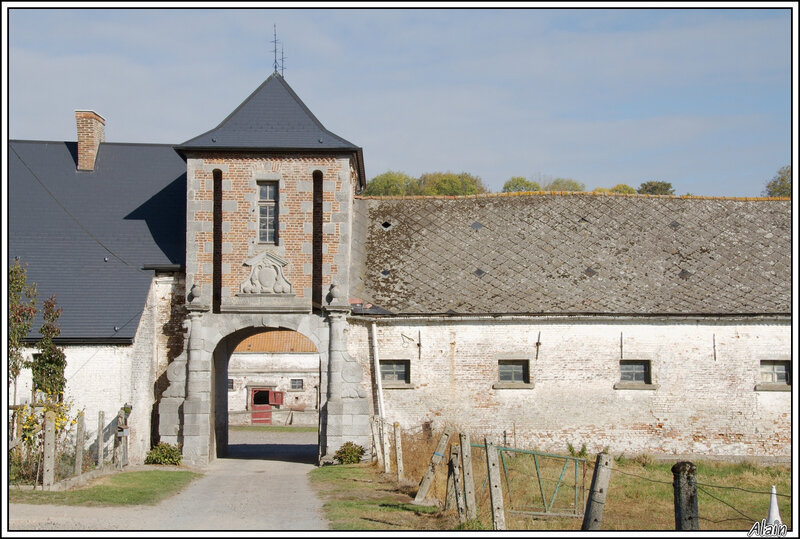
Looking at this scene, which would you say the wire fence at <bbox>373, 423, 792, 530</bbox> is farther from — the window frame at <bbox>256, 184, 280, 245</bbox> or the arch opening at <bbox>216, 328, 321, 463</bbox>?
the arch opening at <bbox>216, 328, 321, 463</bbox>

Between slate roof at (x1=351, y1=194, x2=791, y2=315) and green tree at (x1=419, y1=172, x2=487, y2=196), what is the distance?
3027 centimetres

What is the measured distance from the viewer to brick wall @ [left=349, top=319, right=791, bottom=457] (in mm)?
21375

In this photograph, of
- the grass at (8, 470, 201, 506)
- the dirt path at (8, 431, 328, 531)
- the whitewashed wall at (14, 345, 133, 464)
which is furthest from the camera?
the whitewashed wall at (14, 345, 133, 464)

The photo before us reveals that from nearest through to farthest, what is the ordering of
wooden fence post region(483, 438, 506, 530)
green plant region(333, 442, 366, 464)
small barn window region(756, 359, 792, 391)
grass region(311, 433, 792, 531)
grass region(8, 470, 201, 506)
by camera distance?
1. wooden fence post region(483, 438, 506, 530)
2. grass region(311, 433, 792, 531)
3. grass region(8, 470, 201, 506)
4. green plant region(333, 442, 366, 464)
5. small barn window region(756, 359, 792, 391)

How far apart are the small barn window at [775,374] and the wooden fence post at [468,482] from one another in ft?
39.8

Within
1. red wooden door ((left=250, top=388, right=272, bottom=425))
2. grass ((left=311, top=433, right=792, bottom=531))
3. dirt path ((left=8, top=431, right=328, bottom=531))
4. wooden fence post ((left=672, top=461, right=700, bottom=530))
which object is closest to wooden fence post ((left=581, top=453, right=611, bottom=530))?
wooden fence post ((left=672, top=461, right=700, bottom=530))

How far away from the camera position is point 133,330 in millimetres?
20438

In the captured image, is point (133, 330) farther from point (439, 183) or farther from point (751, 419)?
point (439, 183)

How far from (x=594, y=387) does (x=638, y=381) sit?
112cm

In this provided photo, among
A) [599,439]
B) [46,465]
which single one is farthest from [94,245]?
[599,439]

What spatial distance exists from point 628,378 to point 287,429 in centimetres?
1962

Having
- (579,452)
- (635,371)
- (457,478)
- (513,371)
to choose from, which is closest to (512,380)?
(513,371)

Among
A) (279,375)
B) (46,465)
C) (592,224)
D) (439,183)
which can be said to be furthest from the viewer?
(439,183)

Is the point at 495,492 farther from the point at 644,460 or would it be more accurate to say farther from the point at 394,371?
the point at 644,460
